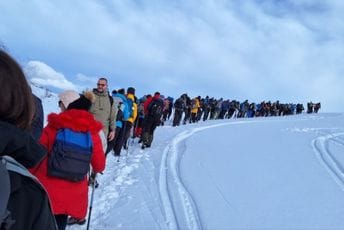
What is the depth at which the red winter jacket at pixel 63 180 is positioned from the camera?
4.32 m

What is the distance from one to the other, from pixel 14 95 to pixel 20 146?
0.18 m

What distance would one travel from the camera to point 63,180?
436cm

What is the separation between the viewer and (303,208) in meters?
8.66

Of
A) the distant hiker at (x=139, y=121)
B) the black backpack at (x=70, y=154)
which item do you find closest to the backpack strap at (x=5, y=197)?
the black backpack at (x=70, y=154)

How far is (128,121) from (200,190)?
3.98 m

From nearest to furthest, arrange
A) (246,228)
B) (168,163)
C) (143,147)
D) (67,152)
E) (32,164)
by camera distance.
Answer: (32,164) → (67,152) → (246,228) → (168,163) → (143,147)

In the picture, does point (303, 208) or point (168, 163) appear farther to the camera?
point (168, 163)

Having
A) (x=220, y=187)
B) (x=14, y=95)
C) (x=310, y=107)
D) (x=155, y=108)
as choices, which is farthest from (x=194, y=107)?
(x=14, y=95)

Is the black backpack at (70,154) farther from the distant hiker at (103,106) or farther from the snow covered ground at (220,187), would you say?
the distant hiker at (103,106)

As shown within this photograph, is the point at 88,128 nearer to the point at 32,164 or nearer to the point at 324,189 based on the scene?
the point at 32,164

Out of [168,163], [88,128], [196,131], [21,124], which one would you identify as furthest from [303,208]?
[196,131]

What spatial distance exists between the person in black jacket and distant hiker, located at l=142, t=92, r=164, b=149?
12.9 m

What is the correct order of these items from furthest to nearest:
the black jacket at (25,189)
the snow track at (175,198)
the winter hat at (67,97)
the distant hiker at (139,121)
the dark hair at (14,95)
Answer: the distant hiker at (139,121) < the snow track at (175,198) < the winter hat at (67,97) < the dark hair at (14,95) < the black jacket at (25,189)

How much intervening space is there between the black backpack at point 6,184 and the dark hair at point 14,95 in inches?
6.9
